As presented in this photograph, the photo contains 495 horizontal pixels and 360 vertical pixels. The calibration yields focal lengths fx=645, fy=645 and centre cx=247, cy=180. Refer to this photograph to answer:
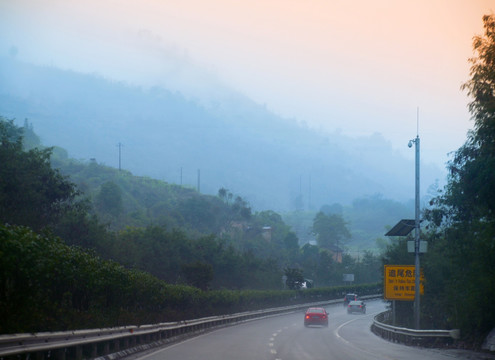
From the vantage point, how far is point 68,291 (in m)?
19.8

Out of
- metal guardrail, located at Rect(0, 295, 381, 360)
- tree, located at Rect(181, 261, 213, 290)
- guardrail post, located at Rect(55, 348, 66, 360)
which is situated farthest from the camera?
tree, located at Rect(181, 261, 213, 290)

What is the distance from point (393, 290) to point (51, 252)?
27.0 m

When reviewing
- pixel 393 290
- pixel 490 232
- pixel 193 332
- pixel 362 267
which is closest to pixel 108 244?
pixel 193 332

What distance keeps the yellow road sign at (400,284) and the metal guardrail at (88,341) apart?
41.0 feet

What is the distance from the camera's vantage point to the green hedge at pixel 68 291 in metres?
13.8

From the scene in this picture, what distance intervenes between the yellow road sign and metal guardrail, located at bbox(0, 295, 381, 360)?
12.5m

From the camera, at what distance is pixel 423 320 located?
4344 centimetres

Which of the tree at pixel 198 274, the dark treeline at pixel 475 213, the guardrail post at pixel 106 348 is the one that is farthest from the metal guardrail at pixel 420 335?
the tree at pixel 198 274

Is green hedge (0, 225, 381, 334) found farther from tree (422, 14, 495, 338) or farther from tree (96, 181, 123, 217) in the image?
tree (96, 181, 123, 217)

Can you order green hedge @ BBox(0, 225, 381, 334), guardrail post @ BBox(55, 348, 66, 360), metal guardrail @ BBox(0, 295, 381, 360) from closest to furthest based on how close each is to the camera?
metal guardrail @ BBox(0, 295, 381, 360) → green hedge @ BBox(0, 225, 381, 334) → guardrail post @ BBox(55, 348, 66, 360)

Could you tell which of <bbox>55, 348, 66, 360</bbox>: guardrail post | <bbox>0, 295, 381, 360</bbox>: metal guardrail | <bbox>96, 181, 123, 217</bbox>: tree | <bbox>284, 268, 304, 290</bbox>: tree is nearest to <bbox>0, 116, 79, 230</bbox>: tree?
<bbox>0, 295, 381, 360</bbox>: metal guardrail

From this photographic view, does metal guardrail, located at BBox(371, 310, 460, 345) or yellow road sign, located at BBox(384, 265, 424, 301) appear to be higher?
yellow road sign, located at BBox(384, 265, 424, 301)

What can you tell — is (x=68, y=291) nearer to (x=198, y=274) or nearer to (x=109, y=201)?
(x=198, y=274)

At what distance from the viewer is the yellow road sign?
4028 centimetres
